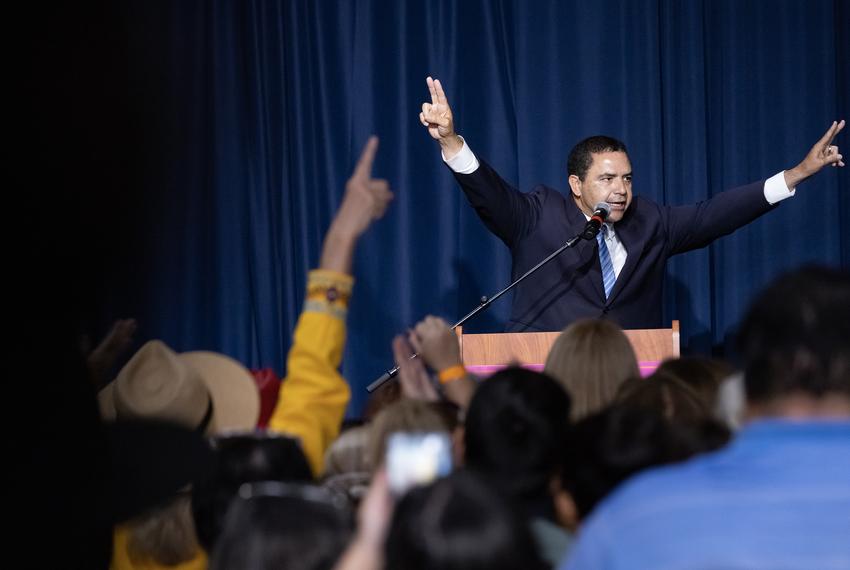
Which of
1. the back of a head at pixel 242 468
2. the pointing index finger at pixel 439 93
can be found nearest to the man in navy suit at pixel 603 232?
the pointing index finger at pixel 439 93

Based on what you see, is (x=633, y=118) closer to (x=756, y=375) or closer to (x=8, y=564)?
(x=756, y=375)

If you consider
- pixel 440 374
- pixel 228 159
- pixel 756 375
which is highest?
pixel 228 159

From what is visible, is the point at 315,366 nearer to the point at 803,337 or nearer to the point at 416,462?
the point at 416,462

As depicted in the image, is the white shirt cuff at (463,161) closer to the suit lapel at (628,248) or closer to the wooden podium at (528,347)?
the suit lapel at (628,248)

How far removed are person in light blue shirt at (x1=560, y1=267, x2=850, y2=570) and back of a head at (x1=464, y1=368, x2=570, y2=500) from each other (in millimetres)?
483

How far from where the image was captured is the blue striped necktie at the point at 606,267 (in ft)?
13.7

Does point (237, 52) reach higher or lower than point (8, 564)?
higher

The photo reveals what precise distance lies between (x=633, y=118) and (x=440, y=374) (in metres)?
2.94

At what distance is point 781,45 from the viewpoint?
15.4ft

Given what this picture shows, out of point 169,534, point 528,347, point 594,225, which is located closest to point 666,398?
point 169,534

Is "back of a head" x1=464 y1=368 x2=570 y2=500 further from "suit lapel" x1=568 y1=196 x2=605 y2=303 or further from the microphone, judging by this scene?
"suit lapel" x1=568 y1=196 x2=605 y2=303

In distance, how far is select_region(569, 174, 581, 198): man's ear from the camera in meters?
4.37

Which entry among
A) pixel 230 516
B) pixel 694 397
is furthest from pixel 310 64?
pixel 230 516

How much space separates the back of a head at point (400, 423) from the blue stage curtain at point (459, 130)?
3.14 meters
